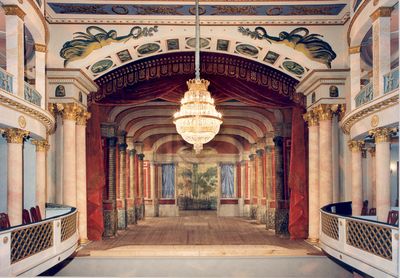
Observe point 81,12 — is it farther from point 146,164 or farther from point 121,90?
point 146,164

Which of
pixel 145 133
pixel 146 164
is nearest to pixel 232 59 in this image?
pixel 145 133

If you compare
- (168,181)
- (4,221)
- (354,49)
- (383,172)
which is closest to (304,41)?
(354,49)

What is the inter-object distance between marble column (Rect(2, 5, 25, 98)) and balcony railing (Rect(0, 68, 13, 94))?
0.08 meters

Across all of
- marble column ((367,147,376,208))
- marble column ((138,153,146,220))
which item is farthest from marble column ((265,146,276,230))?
marble column ((138,153,146,220))

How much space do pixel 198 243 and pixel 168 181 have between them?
36.2 ft

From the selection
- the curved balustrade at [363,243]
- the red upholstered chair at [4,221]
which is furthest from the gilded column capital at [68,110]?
the curved balustrade at [363,243]

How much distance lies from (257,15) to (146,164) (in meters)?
12.7

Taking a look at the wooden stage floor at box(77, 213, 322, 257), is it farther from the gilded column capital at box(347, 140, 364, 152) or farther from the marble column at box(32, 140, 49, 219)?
the gilded column capital at box(347, 140, 364, 152)

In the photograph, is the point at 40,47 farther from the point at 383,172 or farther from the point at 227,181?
the point at 227,181

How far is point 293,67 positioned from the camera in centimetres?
1127

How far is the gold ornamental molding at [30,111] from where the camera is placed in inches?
301

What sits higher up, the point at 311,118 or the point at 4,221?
the point at 311,118

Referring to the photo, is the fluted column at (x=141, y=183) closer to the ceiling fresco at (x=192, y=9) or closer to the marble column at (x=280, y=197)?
the marble column at (x=280, y=197)

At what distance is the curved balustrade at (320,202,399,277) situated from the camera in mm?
6656
